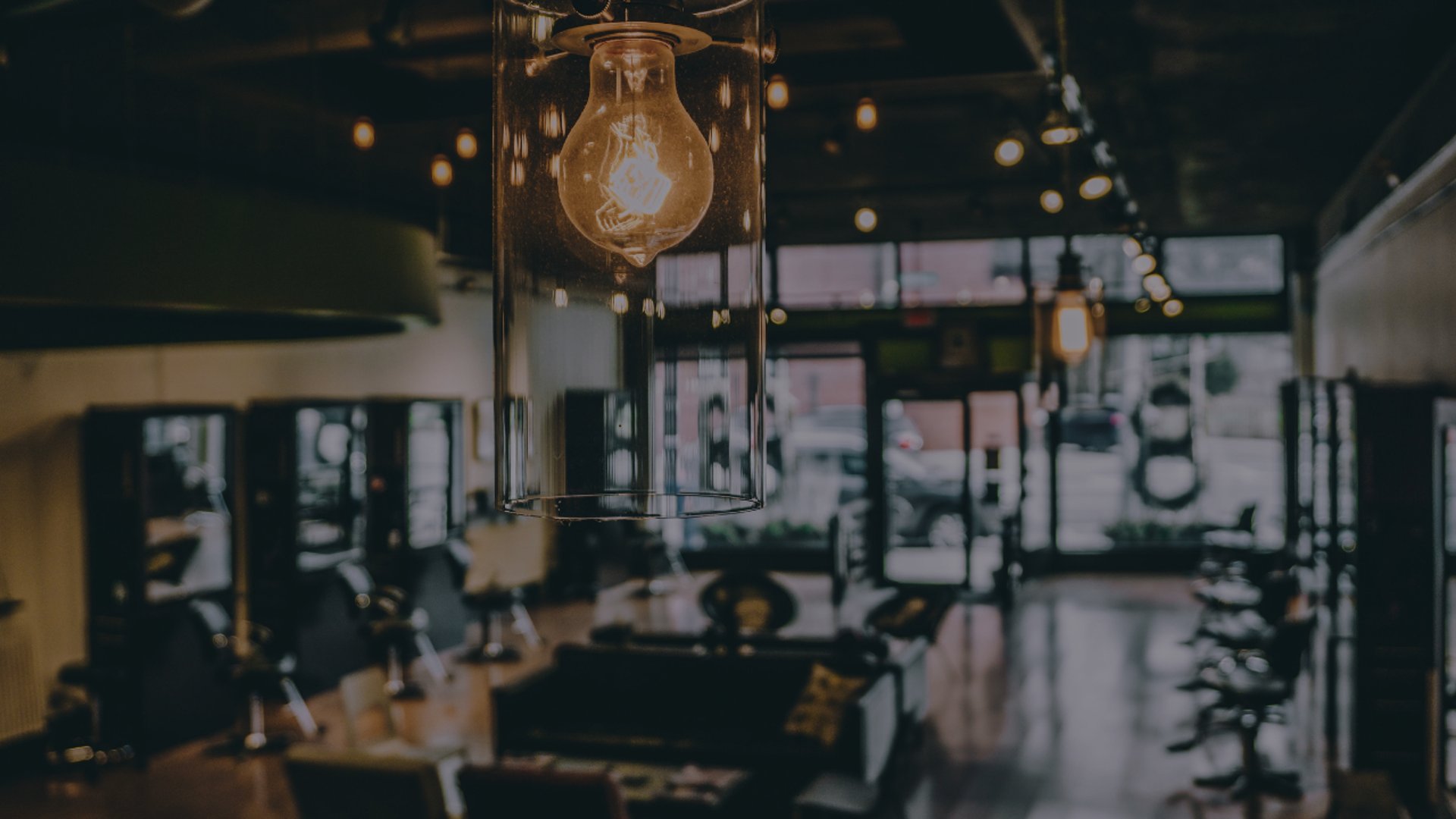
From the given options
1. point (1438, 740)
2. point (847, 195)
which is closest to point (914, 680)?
point (1438, 740)

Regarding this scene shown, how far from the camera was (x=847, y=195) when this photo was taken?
1026cm

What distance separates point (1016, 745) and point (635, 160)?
7.29 metres

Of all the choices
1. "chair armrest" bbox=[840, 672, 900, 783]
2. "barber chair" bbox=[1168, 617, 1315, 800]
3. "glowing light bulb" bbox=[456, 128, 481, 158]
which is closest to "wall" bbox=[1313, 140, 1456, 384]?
"barber chair" bbox=[1168, 617, 1315, 800]

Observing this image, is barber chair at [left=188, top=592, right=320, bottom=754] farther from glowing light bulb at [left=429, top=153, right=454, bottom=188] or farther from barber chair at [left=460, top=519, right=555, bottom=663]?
glowing light bulb at [left=429, top=153, right=454, bottom=188]

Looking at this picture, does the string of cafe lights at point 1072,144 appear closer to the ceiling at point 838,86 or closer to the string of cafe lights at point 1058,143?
the string of cafe lights at point 1058,143

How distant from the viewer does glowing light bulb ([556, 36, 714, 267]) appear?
803mm

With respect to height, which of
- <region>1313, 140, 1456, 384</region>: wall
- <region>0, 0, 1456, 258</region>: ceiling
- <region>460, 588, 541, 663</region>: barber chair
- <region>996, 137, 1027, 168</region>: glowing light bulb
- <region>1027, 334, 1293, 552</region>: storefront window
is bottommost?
<region>460, 588, 541, 663</region>: barber chair

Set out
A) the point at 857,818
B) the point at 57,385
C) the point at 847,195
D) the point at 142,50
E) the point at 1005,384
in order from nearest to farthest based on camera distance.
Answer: the point at 857,818
the point at 142,50
the point at 57,385
the point at 847,195
the point at 1005,384

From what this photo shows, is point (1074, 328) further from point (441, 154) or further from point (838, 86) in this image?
point (441, 154)

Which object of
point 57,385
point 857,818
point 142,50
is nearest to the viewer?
point 857,818

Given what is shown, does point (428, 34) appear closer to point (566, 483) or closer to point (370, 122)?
point (370, 122)

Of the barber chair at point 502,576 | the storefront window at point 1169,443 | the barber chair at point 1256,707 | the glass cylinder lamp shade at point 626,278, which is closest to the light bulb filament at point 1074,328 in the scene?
the barber chair at point 1256,707

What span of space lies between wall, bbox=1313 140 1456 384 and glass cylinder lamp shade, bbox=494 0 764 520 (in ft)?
18.9

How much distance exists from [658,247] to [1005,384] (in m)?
12.6
